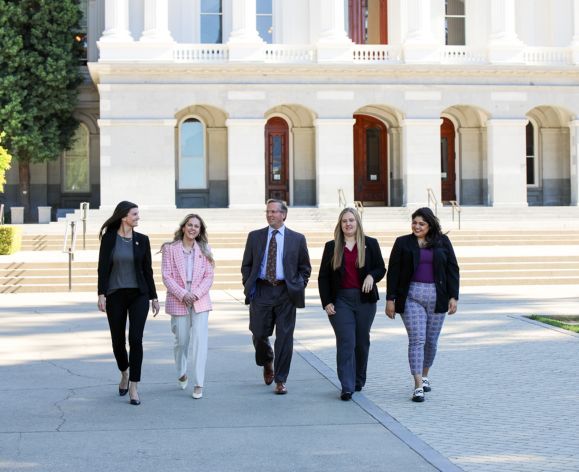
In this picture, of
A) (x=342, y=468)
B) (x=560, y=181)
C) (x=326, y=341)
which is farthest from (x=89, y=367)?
(x=560, y=181)

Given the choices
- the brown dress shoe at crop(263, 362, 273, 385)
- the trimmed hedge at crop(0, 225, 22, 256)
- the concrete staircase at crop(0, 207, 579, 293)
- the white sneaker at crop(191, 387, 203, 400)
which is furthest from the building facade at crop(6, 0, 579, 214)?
the white sneaker at crop(191, 387, 203, 400)

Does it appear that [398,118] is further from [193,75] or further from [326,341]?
[326,341]

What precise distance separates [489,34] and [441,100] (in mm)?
3304

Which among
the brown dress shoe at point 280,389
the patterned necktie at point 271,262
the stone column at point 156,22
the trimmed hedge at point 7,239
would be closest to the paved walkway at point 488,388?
the brown dress shoe at point 280,389

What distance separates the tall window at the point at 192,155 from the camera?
119ft

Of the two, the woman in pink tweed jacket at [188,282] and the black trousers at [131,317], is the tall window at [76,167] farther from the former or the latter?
the black trousers at [131,317]

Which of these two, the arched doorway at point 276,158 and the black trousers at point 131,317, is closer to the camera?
the black trousers at point 131,317

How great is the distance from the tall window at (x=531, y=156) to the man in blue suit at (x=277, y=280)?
29907mm

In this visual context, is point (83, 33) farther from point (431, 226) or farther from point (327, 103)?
point (431, 226)

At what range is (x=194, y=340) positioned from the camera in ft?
31.8

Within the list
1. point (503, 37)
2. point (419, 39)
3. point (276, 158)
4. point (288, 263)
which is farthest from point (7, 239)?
point (503, 37)

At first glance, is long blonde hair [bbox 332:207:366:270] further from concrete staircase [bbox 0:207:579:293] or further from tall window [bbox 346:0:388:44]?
tall window [bbox 346:0:388:44]

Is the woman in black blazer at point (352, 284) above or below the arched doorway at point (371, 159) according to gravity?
below

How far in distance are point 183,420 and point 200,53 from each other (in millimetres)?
26776
